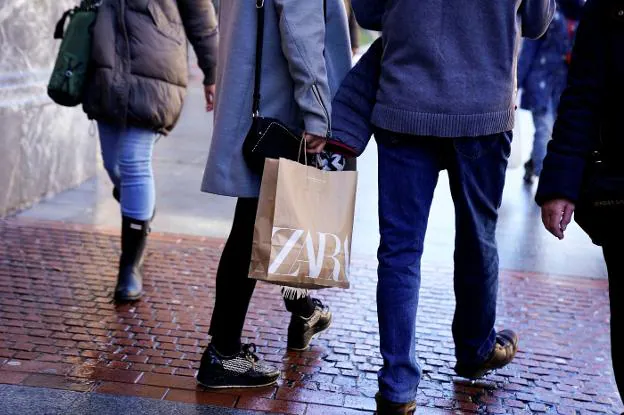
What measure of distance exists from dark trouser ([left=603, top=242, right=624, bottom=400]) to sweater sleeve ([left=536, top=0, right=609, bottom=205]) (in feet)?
0.61

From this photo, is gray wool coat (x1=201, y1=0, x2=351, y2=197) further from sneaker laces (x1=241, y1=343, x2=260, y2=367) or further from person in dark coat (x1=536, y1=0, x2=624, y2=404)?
person in dark coat (x1=536, y1=0, x2=624, y2=404)

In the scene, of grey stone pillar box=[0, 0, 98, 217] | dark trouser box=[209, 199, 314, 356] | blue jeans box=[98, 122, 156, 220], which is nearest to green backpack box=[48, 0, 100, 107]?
blue jeans box=[98, 122, 156, 220]

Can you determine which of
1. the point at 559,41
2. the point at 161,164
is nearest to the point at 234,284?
the point at 161,164

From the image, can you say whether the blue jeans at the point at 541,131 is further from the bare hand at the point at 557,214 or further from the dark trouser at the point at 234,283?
the bare hand at the point at 557,214

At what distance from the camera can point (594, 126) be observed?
2684mm

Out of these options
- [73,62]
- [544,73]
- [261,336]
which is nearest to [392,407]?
[261,336]

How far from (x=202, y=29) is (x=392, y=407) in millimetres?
2064

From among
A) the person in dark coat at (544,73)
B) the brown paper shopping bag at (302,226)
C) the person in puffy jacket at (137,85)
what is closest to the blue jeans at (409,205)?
the brown paper shopping bag at (302,226)

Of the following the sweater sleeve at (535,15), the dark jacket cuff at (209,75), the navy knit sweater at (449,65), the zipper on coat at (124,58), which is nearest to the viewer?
the navy knit sweater at (449,65)

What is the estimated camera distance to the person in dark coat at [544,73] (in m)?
7.85

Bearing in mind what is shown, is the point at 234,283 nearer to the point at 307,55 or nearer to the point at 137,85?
the point at 307,55

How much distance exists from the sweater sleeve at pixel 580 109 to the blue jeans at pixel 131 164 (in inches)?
90.2

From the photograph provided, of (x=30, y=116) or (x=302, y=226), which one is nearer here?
(x=302, y=226)

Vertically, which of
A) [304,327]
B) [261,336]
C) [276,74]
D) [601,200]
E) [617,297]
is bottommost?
[261,336]
